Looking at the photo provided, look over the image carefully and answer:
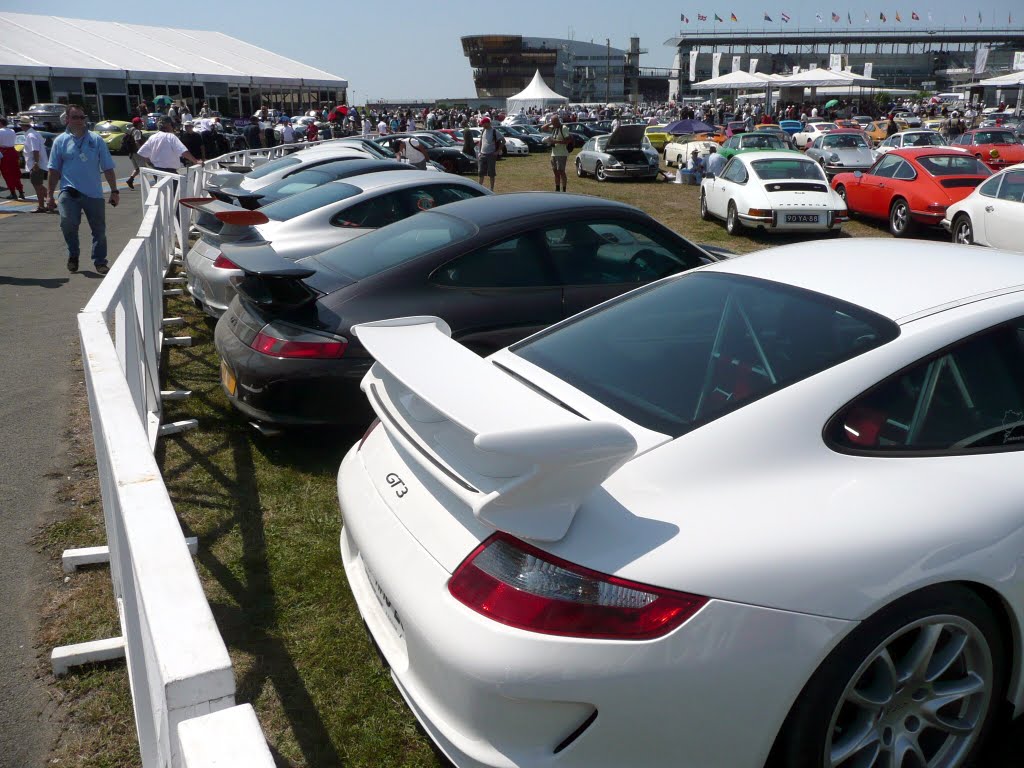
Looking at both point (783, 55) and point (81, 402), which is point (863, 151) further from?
point (783, 55)

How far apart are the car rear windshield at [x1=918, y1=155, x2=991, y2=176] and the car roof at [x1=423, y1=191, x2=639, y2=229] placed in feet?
35.9

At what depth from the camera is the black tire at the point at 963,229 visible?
11867 millimetres

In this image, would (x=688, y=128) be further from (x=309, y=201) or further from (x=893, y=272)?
(x=893, y=272)

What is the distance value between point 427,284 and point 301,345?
0.79m

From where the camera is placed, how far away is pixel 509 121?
165 feet

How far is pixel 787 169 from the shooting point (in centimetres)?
A: 1442

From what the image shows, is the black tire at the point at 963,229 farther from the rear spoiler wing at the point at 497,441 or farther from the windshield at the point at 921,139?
the rear spoiler wing at the point at 497,441

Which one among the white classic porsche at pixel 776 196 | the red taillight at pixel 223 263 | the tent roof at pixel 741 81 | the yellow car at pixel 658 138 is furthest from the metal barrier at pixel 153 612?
the tent roof at pixel 741 81

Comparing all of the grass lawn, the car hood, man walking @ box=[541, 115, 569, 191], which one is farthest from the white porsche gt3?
the car hood

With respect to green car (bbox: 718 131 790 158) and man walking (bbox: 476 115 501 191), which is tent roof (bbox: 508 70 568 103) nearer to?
green car (bbox: 718 131 790 158)

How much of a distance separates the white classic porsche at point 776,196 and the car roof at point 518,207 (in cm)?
892

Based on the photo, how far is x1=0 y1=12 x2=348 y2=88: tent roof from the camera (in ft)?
139

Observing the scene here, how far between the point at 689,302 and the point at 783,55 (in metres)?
153

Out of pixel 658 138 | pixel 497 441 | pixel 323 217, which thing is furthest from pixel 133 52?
pixel 497 441
